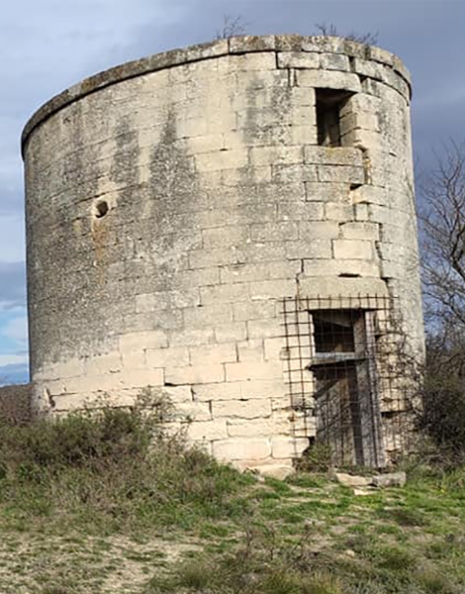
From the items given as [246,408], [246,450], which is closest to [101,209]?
[246,408]

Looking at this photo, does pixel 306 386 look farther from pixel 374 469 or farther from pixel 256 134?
pixel 256 134

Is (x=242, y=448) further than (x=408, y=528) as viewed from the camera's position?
Yes

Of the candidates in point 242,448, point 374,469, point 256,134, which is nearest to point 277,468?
point 242,448

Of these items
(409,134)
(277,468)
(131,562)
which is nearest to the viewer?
(131,562)

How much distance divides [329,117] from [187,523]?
556 cm

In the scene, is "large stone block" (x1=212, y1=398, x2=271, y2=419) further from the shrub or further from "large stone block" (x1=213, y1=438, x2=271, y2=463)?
the shrub

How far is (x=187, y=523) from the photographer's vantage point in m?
7.36

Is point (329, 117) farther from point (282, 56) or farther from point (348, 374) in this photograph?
point (348, 374)

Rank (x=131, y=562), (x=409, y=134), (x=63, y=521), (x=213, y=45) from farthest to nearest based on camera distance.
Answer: (x=409, y=134)
(x=213, y=45)
(x=63, y=521)
(x=131, y=562)

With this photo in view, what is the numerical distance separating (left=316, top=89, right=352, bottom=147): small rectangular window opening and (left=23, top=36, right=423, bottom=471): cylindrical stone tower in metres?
0.04

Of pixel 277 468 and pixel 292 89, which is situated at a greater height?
pixel 292 89

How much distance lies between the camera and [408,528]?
297 inches

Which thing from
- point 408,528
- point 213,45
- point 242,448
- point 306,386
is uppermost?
point 213,45

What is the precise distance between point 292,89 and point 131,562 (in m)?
5.66
